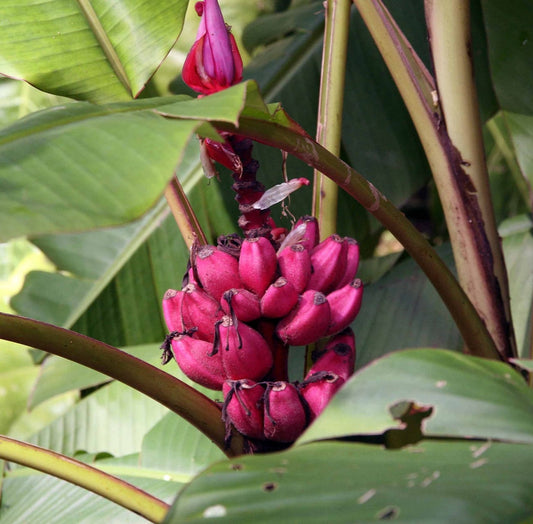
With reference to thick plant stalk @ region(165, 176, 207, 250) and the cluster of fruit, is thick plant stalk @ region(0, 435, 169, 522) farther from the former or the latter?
thick plant stalk @ region(165, 176, 207, 250)

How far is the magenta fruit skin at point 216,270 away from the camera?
2.05 ft

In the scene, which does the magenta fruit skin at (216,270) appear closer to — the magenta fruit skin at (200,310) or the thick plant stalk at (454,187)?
the magenta fruit skin at (200,310)

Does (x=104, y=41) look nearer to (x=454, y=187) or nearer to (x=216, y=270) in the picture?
(x=216, y=270)

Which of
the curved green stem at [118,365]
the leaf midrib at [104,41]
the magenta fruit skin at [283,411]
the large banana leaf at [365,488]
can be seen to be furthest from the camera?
the leaf midrib at [104,41]

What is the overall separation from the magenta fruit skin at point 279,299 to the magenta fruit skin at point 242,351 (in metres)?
0.03

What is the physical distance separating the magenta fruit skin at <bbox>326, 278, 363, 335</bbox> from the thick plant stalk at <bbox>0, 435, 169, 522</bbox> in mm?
236

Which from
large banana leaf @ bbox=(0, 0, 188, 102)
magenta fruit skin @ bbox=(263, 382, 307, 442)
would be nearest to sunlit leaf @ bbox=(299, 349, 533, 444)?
magenta fruit skin @ bbox=(263, 382, 307, 442)

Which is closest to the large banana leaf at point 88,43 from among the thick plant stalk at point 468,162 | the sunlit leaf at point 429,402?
the thick plant stalk at point 468,162

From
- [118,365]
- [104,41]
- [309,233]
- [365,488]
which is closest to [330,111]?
[309,233]

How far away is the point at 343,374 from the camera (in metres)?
0.63

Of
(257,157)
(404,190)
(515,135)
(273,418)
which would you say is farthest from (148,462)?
(515,135)

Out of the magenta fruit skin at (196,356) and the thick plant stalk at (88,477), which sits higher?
the magenta fruit skin at (196,356)

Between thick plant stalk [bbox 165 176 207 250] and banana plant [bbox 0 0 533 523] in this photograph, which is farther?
thick plant stalk [bbox 165 176 207 250]

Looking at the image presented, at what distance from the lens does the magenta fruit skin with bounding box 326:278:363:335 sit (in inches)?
25.6
